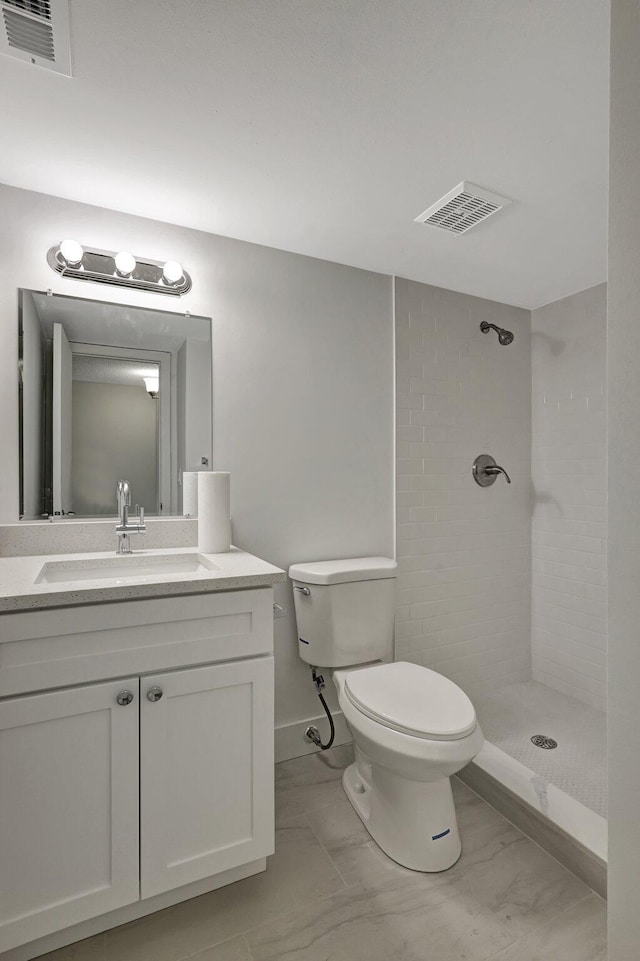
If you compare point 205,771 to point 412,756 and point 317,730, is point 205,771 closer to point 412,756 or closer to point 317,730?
point 412,756

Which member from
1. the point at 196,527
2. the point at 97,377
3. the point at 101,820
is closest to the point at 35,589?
the point at 101,820

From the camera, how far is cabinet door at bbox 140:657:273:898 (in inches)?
49.3

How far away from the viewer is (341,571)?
1.94 m

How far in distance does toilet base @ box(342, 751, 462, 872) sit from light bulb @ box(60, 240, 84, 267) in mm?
2018

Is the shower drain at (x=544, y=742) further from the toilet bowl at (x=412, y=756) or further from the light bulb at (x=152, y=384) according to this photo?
the light bulb at (x=152, y=384)

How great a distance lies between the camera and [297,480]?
212 centimetres

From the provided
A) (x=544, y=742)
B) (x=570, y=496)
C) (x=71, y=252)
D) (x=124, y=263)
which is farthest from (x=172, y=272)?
(x=544, y=742)

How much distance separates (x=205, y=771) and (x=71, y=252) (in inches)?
66.4

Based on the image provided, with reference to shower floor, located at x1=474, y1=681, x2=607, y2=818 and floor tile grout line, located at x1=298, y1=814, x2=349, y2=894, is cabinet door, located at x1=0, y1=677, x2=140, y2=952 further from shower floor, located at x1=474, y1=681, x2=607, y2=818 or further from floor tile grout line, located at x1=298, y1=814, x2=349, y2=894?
shower floor, located at x1=474, y1=681, x2=607, y2=818

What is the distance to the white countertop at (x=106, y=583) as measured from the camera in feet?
3.70

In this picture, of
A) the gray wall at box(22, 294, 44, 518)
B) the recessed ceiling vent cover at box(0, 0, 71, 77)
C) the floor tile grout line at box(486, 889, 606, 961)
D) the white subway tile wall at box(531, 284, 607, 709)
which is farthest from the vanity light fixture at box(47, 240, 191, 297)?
the floor tile grout line at box(486, 889, 606, 961)

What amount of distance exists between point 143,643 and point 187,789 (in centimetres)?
41

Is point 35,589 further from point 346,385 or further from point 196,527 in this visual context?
point 346,385

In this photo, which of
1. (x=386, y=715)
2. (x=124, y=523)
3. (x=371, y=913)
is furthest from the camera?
(x=124, y=523)
